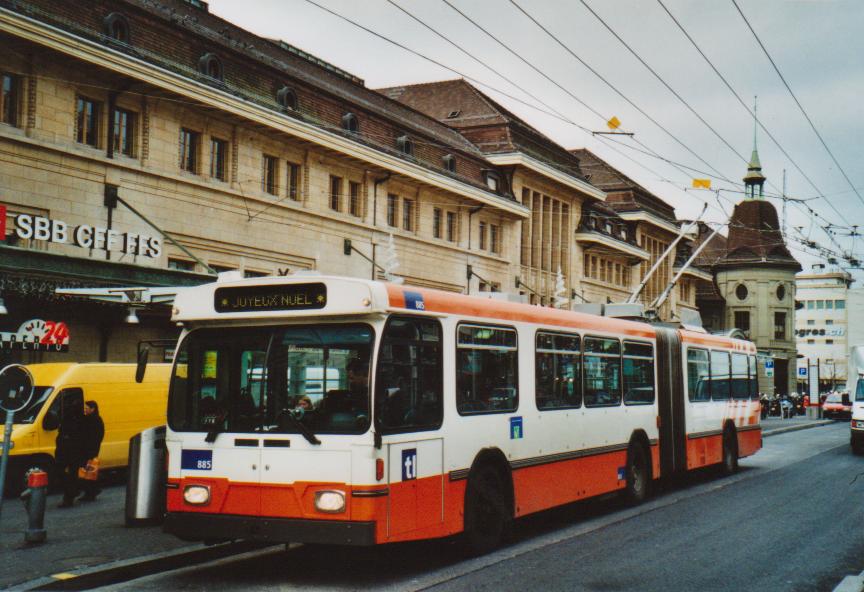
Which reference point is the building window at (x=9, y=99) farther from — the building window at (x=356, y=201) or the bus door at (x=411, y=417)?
the bus door at (x=411, y=417)

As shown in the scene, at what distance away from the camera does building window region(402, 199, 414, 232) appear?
3781 cm

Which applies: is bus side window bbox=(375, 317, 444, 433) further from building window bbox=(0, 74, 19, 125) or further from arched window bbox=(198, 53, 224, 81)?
arched window bbox=(198, 53, 224, 81)

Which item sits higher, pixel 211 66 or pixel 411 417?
pixel 211 66

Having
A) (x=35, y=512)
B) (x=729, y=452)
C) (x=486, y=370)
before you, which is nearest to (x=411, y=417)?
(x=486, y=370)

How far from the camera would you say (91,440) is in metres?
14.9

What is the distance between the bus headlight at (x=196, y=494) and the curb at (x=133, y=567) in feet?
2.79

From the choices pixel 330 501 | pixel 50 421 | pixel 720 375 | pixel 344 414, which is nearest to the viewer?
pixel 330 501

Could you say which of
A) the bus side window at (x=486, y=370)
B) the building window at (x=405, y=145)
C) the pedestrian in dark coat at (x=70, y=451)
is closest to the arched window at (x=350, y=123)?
the building window at (x=405, y=145)

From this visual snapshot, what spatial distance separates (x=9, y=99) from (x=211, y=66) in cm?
634

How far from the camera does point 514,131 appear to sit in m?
47.1

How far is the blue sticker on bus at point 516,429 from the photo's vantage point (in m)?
11.5

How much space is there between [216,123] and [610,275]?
36607 millimetres

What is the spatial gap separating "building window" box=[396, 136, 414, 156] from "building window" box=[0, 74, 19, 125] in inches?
628

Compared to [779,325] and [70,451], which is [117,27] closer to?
[70,451]
